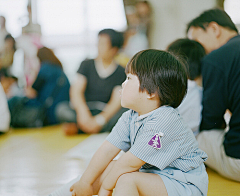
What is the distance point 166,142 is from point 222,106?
482 mm

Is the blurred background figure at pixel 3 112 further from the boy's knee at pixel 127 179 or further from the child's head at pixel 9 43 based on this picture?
the boy's knee at pixel 127 179

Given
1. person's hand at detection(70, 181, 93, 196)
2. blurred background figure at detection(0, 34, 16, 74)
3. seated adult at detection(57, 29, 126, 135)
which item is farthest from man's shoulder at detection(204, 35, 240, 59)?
blurred background figure at detection(0, 34, 16, 74)

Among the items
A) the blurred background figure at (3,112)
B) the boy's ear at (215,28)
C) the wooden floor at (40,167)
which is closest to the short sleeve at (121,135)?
the wooden floor at (40,167)

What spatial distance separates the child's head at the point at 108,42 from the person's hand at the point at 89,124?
0.56 meters

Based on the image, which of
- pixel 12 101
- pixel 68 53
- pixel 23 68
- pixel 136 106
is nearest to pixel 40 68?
pixel 12 101

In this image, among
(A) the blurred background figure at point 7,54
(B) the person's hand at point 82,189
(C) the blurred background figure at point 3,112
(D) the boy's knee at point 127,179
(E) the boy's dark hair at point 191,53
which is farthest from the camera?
(A) the blurred background figure at point 7,54

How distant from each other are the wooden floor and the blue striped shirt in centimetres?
30

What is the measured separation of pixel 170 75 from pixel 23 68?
→ 8.92ft

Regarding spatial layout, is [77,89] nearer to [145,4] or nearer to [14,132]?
[14,132]

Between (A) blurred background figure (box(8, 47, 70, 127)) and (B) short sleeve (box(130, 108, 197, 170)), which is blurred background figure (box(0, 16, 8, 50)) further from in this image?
(B) short sleeve (box(130, 108, 197, 170))

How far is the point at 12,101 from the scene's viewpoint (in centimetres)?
241

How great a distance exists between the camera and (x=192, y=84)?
1130 millimetres

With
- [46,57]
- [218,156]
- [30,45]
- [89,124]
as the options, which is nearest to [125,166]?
[218,156]

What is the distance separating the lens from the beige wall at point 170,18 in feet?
10.9
